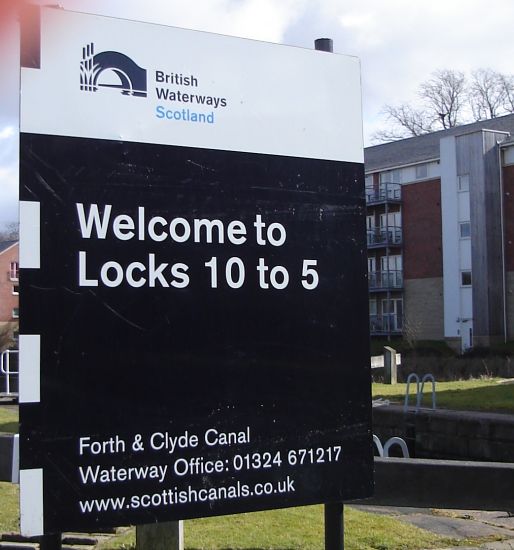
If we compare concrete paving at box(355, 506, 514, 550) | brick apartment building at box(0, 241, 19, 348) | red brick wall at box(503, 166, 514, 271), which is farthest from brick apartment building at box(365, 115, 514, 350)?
concrete paving at box(355, 506, 514, 550)

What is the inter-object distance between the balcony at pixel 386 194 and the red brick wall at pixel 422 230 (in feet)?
1.37

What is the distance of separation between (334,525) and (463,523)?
343 centimetres

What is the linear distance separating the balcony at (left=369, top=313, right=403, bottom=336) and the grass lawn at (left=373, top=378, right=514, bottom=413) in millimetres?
26369

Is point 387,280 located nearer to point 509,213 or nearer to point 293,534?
point 509,213

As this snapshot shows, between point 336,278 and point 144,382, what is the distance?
3.11ft

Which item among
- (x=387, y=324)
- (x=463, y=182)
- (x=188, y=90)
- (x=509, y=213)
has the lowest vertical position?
(x=387, y=324)

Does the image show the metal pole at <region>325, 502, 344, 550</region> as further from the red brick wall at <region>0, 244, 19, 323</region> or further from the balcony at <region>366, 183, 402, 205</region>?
the red brick wall at <region>0, 244, 19, 323</region>

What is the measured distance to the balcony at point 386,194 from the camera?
51.6 metres

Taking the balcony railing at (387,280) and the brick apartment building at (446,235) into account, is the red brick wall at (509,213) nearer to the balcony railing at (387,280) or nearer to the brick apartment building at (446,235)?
the brick apartment building at (446,235)

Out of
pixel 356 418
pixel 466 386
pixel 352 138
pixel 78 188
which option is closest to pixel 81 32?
pixel 78 188

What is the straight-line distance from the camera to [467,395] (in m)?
20.5

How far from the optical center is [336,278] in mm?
3463

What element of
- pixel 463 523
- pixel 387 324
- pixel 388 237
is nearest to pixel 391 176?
pixel 388 237

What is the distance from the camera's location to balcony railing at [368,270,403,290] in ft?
169
